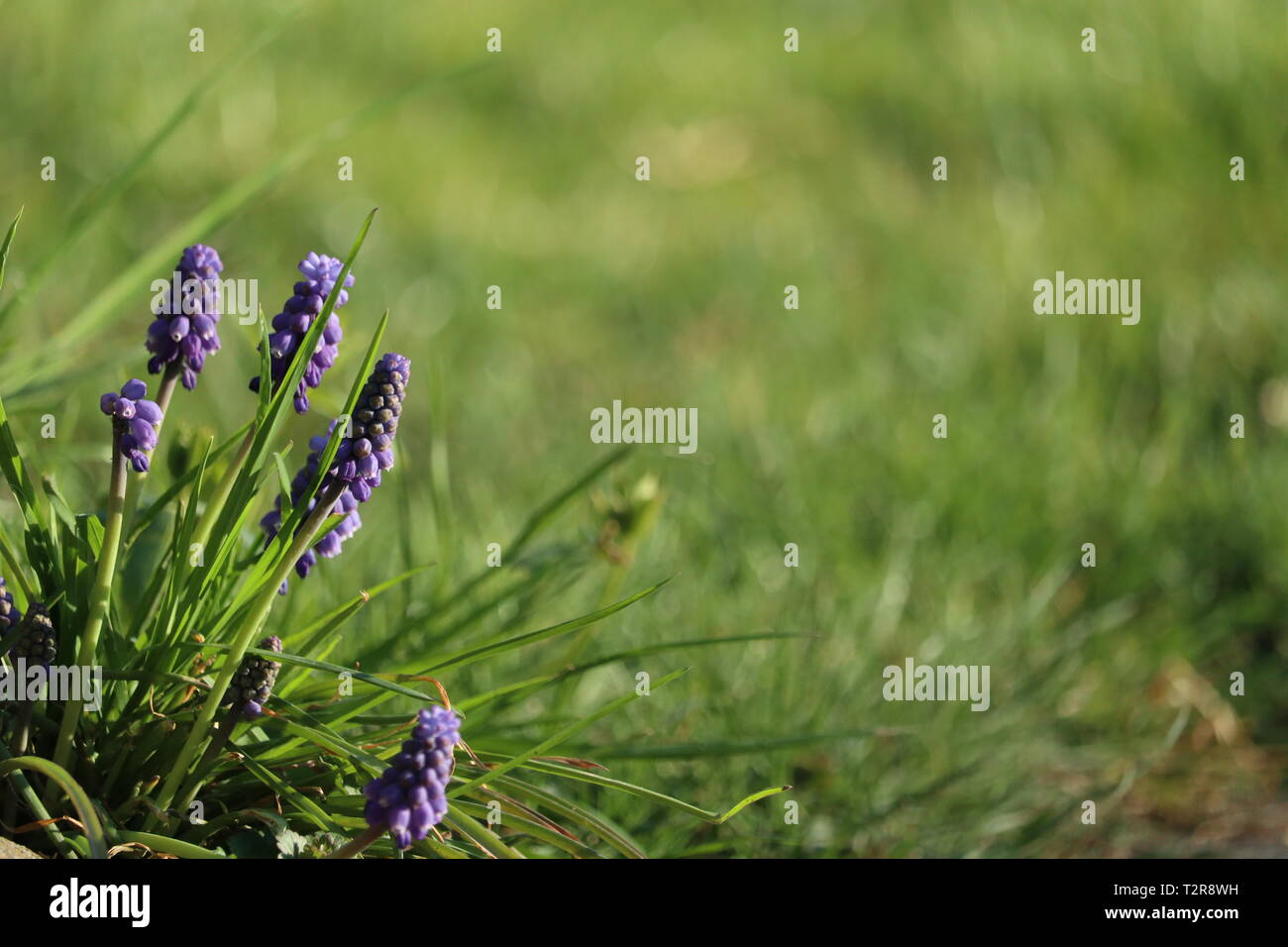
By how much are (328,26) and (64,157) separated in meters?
1.63

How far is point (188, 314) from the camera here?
1728 millimetres

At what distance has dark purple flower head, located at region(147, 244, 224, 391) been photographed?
1720mm

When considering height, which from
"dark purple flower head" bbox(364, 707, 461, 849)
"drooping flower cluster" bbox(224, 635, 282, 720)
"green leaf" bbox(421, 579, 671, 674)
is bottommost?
"dark purple flower head" bbox(364, 707, 461, 849)

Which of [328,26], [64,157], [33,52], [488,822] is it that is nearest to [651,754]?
[488,822]

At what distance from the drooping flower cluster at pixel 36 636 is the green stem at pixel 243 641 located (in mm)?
186

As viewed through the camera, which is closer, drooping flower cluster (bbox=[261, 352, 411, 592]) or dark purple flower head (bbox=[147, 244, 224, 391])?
drooping flower cluster (bbox=[261, 352, 411, 592])

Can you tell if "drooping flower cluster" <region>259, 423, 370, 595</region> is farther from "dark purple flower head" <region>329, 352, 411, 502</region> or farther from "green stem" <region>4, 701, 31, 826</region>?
"green stem" <region>4, 701, 31, 826</region>

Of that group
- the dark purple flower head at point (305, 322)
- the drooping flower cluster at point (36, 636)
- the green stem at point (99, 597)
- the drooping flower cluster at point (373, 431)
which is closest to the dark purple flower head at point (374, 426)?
the drooping flower cluster at point (373, 431)

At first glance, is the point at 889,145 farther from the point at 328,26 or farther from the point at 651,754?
the point at 651,754

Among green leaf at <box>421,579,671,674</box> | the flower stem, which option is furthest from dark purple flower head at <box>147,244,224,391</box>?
the flower stem

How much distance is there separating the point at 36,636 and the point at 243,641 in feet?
0.75

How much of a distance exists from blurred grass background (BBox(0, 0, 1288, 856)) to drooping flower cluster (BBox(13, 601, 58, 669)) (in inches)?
24.4

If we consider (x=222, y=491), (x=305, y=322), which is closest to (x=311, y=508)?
(x=222, y=491)

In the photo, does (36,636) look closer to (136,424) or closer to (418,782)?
(136,424)
